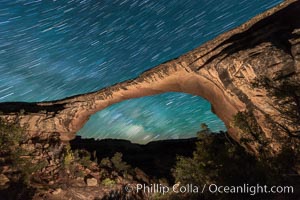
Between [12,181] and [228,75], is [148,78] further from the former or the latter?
[12,181]

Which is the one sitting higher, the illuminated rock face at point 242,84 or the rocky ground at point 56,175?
the illuminated rock face at point 242,84

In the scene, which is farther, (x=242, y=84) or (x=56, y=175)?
(x=56, y=175)

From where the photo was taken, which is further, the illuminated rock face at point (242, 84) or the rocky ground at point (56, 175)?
the rocky ground at point (56, 175)

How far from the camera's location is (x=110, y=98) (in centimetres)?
2172

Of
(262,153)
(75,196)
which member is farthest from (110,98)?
(262,153)

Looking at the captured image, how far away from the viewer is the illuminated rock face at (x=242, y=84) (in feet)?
40.5

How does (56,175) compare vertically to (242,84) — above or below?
below

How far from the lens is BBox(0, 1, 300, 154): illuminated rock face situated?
12336mm

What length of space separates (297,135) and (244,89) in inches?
142

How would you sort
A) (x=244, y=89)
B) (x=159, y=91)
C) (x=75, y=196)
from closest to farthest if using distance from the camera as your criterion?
1. (x=244, y=89)
2. (x=75, y=196)
3. (x=159, y=91)

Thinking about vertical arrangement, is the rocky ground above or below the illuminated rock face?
below

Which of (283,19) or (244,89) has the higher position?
(283,19)

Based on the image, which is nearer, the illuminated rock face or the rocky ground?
the illuminated rock face

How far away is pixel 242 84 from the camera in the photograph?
1402 centimetres
